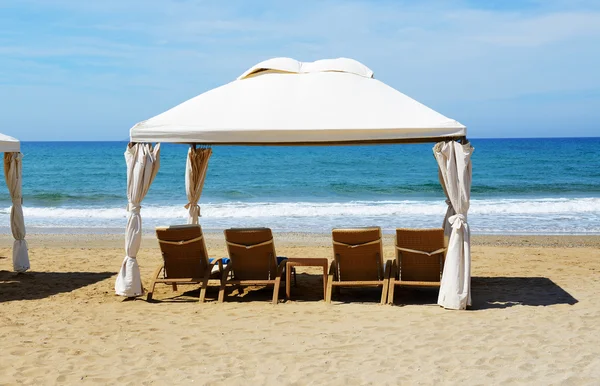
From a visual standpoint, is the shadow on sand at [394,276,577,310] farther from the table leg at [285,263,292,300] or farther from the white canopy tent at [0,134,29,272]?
the white canopy tent at [0,134,29,272]

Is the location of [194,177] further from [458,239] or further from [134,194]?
[458,239]

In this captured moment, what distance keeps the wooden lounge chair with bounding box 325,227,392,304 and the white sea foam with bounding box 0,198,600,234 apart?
791 cm

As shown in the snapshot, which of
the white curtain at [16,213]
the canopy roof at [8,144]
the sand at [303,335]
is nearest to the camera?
the sand at [303,335]

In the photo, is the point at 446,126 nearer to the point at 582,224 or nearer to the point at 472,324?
the point at 472,324

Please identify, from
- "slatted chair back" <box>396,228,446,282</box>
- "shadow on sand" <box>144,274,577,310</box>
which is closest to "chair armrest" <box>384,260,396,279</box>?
"slatted chair back" <box>396,228,446,282</box>

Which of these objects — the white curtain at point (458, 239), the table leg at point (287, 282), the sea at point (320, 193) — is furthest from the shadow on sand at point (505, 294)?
the sea at point (320, 193)

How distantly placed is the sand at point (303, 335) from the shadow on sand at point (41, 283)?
2 cm

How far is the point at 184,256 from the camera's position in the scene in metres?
6.87

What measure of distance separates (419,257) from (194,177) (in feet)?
11.1

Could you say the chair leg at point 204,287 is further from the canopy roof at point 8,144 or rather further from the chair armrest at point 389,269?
the canopy roof at point 8,144

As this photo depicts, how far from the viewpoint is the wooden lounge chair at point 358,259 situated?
659cm

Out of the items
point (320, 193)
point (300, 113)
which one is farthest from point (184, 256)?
point (320, 193)

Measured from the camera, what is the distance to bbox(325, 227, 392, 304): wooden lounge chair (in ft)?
21.6

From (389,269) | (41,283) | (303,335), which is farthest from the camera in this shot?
(41,283)
